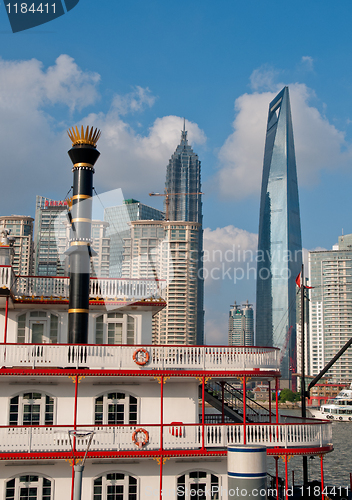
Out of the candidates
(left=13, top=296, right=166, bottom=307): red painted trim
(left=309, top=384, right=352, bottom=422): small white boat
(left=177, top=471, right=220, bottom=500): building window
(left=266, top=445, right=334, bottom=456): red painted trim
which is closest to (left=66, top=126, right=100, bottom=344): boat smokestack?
(left=13, top=296, right=166, bottom=307): red painted trim

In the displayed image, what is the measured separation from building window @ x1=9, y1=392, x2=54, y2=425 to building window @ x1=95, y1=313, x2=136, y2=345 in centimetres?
354

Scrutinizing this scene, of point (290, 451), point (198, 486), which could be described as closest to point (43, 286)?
point (198, 486)

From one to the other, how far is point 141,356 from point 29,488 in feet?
19.9

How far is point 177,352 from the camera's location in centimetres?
2012

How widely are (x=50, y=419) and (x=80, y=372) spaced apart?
244 cm

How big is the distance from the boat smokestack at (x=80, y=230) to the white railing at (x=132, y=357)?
135 cm

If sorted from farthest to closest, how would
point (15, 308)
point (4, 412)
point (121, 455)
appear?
point (15, 308), point (4, 412), point (121, 455)

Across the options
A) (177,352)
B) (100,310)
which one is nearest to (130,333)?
(100,310)

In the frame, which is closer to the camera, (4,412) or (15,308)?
(4,412)

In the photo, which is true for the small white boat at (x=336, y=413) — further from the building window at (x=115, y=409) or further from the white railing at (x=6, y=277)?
the white railing at (x=6, y=277)

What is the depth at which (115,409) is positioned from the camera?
803 inches

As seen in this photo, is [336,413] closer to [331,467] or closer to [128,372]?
[331,467]

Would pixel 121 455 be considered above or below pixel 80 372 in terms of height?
below

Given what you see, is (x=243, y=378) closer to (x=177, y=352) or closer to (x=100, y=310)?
(x=177, y=352)
